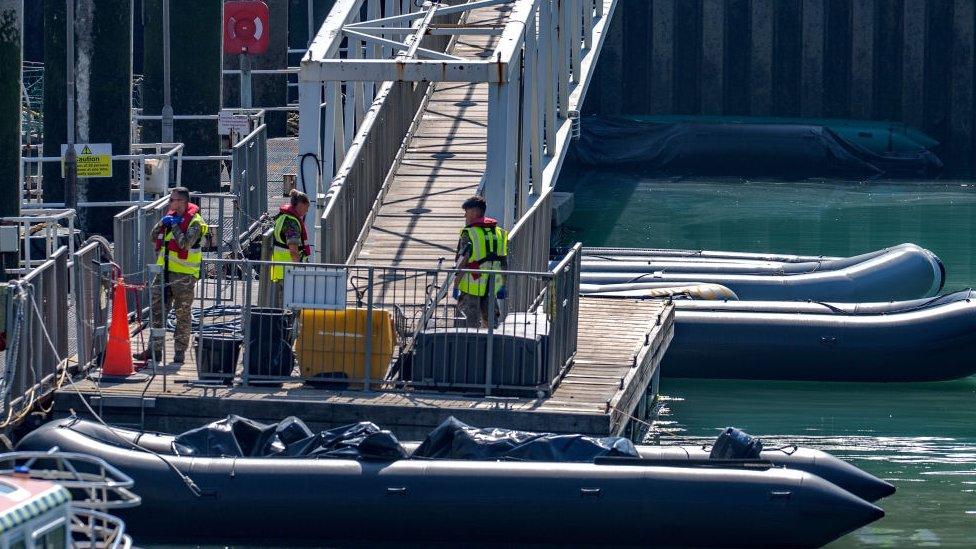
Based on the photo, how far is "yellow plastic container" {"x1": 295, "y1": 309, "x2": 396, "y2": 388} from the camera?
602 inches

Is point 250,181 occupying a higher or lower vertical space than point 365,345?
higher

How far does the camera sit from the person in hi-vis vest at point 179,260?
15938mm

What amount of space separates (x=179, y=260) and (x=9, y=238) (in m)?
1.59

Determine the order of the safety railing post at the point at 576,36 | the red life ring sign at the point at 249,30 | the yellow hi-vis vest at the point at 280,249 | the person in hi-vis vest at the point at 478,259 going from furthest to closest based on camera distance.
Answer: the red life ring sign at the point at 249,30 < the safety railing post at the point at 576,36 < the yellow hi-vis vest at the point at 280,249 < the person in hi-vis vest at the point at 478,259

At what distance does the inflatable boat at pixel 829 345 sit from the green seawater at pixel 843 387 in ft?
0.93

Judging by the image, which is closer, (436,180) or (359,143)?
(359,143)

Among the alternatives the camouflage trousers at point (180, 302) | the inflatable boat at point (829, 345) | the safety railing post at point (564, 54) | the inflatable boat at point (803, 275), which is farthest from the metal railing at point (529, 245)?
the inflatable boat at point (803, 275)

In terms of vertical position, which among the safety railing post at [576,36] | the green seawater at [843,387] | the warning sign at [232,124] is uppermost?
the safety railing post at [576,36]

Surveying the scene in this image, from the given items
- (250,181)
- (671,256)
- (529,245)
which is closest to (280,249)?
(529,245)

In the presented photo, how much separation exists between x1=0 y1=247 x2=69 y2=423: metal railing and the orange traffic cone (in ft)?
1.32

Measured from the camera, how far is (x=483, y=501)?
13.5 meters

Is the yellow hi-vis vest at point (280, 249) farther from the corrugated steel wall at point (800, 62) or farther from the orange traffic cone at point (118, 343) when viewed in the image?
the corrugated steel wall at point (800, 62)

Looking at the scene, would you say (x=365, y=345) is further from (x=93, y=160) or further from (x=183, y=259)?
(x=93, y=160)

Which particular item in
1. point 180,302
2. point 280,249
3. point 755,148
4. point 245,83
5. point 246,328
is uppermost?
point 245,83
